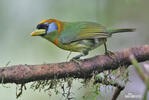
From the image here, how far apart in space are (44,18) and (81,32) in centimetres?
220

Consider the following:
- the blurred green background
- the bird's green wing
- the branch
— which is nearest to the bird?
the bird's green wing

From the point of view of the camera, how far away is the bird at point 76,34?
10.4ft

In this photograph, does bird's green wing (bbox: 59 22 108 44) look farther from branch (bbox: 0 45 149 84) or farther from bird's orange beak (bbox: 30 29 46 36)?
branch (bbox: 0 45 149 84)

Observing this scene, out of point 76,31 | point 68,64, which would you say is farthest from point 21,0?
point 68,64

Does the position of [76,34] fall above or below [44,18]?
below

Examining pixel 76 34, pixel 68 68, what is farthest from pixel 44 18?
pixel 68 68

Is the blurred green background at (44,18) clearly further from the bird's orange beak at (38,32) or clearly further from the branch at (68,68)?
the branch at (68,68)

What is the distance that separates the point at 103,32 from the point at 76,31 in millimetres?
370

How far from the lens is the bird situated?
10.4 feet

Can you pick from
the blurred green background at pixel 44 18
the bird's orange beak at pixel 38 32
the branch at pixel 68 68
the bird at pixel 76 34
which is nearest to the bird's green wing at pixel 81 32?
the bird at pixel 76 34

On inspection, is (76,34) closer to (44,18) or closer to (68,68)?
(68,68)

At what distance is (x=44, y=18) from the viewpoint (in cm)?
542

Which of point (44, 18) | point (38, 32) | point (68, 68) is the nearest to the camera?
point (68, 68)

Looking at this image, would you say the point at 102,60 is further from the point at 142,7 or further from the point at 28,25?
the point at 142,7
